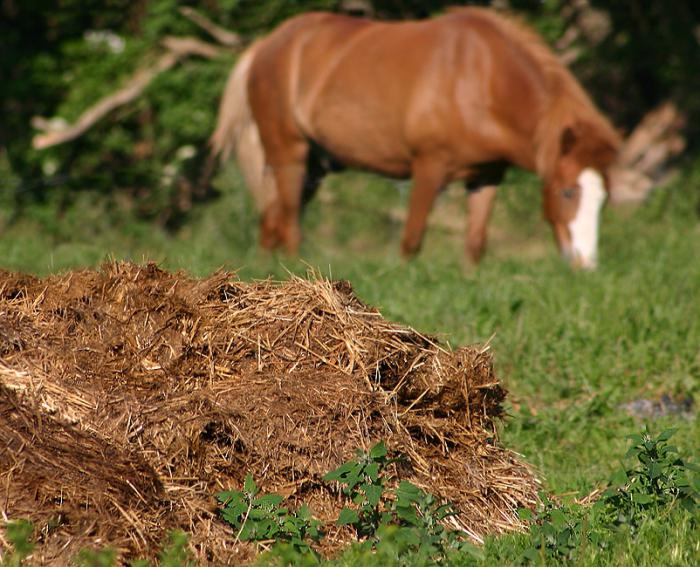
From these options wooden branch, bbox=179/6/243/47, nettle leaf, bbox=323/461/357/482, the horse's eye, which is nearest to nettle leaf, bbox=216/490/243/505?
nettle leaf, bbox=323/461/357/482

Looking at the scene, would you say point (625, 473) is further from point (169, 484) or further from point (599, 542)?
point (169, 484)

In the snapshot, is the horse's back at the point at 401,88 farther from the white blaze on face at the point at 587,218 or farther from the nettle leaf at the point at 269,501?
the nettle leaf at the point at 269,501

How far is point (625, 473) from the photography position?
14.9 feet

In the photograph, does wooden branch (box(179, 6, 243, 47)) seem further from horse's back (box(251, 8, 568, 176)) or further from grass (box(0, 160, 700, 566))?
grass (box(0, 160, 700, 566))

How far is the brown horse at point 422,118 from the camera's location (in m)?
10.3

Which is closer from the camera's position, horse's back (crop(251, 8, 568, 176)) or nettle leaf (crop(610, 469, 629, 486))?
nettle leaf (crop(610, 469, 629, 486))

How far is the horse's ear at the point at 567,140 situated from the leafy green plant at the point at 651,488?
587cm

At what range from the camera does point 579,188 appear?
1019 centimetres

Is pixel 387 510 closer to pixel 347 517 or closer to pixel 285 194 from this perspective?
pixel 347 517

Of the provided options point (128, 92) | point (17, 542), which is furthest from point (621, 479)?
point (128, 92)

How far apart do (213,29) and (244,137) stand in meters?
2.55

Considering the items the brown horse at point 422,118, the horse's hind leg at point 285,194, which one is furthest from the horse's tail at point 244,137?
the horse's hind leg at point 285,194

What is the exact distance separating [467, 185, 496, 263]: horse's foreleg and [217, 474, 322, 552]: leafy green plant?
7078 mm

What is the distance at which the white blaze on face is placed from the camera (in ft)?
33.0
